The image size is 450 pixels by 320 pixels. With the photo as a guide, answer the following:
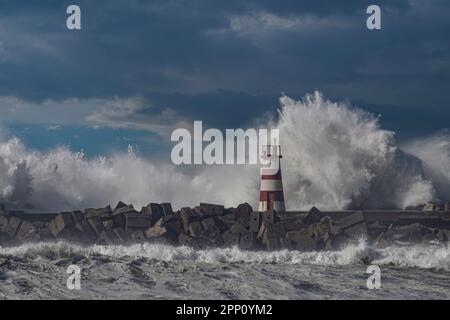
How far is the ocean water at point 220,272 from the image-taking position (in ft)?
43.9

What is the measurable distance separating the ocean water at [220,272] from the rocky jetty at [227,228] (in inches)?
28.3

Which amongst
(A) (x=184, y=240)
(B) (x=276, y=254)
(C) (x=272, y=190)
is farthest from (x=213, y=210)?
(B) (x=276, y=254)

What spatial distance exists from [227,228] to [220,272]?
4.42 m

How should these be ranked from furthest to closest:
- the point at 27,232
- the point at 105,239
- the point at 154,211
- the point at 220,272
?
the point at 27,232
the point at 154,211
the point at 105,239
the point at 220,272

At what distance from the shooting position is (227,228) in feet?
66.1

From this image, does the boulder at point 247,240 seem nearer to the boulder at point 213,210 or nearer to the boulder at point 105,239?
the boulder at point 213,210

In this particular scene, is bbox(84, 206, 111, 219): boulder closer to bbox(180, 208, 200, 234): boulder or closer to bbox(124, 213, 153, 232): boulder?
bbox(124, 213, 153, 232): boulder

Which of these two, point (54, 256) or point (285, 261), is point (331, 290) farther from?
point (54, 256)

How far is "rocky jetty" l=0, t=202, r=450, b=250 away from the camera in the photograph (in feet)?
63.8

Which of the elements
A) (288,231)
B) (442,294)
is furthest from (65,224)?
(442,294)

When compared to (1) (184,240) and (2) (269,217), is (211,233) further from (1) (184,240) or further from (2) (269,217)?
(2) (269,217)

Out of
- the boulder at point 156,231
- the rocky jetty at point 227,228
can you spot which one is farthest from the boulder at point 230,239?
the boulder at point 156,231

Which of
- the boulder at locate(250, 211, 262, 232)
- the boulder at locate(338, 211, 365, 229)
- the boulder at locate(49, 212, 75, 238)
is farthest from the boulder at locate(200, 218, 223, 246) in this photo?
the boulder at locate(49, 212, 75, 238)

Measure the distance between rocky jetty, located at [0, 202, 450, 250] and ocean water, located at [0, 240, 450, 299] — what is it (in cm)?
72
